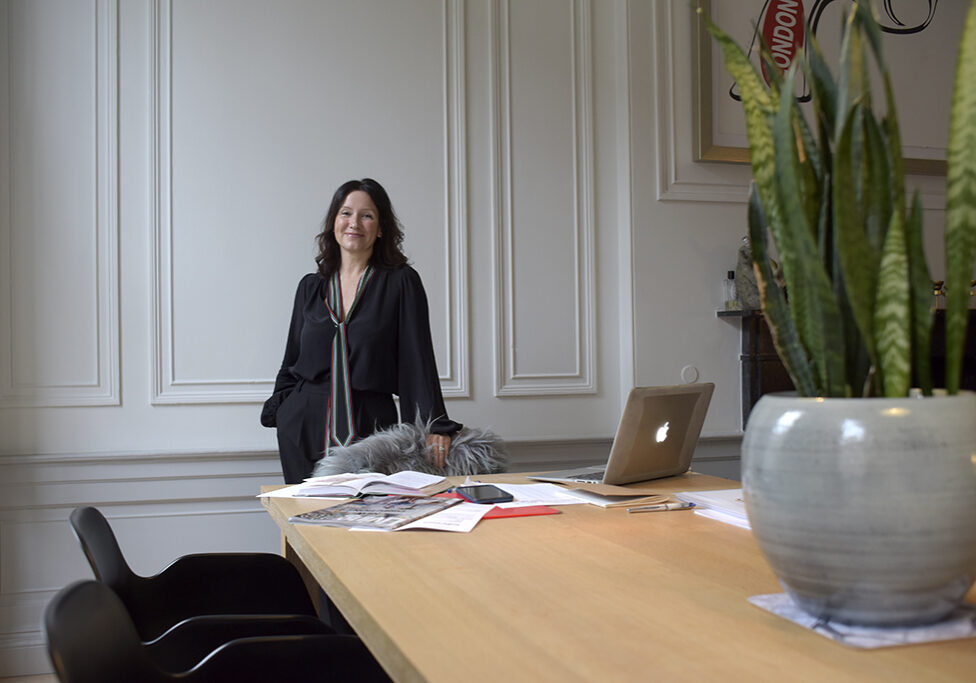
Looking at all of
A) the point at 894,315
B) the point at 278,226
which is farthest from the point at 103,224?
the point at 894,315

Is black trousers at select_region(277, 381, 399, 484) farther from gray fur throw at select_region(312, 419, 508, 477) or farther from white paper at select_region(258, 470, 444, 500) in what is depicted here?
white paper at select_region(258, 470, 444, 500)

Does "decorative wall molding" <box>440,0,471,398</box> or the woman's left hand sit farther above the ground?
"decorative wall molding" <box>440,0,471,398</box>

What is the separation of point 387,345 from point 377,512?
1348 mm

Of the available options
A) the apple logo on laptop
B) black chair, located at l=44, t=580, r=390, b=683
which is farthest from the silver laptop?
black chair, located at l=44, t=580, r=390, b=683

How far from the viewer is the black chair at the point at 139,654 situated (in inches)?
35.0

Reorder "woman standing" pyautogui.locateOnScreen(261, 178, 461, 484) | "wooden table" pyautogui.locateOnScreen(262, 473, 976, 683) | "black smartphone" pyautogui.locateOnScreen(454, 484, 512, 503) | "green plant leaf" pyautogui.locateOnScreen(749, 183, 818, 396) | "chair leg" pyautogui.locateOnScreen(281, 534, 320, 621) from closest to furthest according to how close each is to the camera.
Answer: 1. "wooden table" pyautogui.locateOnScreen(262, 473, 976, 683)
2. "green plant leaf" pyautogui.locateOnScreen(749, 183, 818, 396)
3. "black smartphone" pyautogui.locateOnScreen(454, 484, 512, 503)
4. "chair leg" pyautogui.locateOnScreen(281, 534, 320, 621)
5. "woman standing" pyautogui.locateOnScreen(261, 178, 461, 484)

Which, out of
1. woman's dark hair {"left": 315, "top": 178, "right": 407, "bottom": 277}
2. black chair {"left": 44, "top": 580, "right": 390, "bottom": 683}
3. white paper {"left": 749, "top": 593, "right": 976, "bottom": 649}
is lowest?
black chair {"left": 44, "top": 580, "right": 390, "bottom": 683}

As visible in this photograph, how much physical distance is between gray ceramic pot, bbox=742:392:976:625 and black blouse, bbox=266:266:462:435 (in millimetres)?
2118

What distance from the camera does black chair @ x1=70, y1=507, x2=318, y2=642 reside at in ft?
5.34

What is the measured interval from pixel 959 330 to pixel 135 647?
92 cm

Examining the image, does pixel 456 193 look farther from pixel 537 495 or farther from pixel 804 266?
pixel 804 266

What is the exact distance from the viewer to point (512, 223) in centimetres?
379

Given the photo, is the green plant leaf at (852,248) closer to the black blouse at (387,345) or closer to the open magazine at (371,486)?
the open magazine at (371,486)

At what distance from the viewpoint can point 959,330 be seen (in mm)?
794
